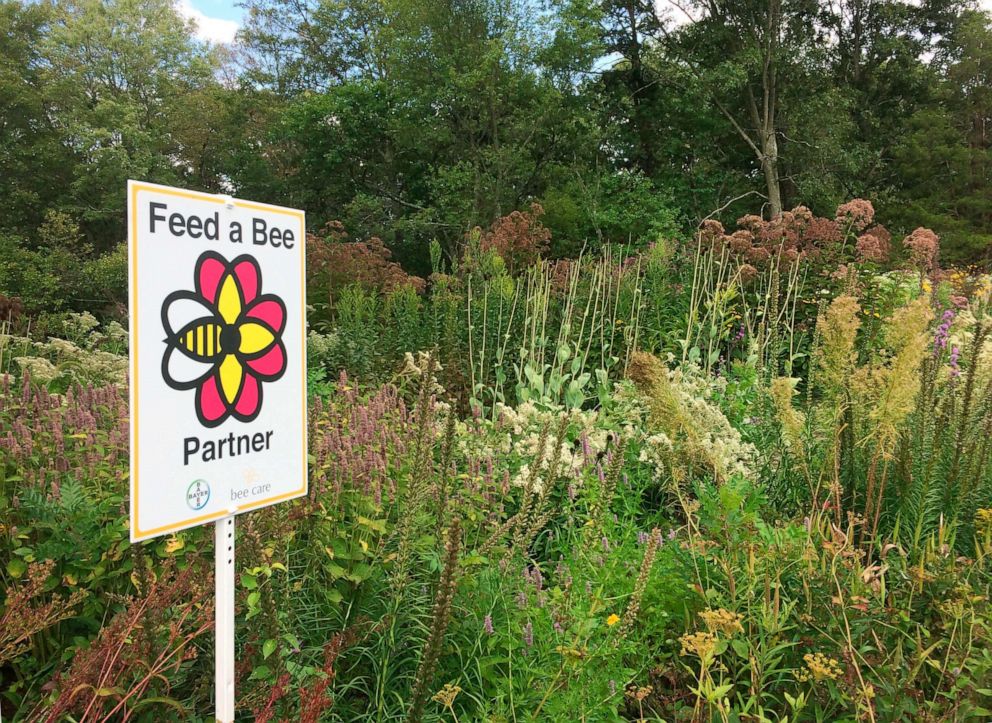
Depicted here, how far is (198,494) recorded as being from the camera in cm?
165

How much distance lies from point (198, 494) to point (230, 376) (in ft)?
0.95

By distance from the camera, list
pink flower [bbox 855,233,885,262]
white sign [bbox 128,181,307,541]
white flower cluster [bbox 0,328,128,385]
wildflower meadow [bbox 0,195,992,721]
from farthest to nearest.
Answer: pink flower [bbox 855,233,885,262] → white flower cluster [bbox 0,328,128,385] → wildflower meadow [bbox 0,195,992,721] → white sign [bbox 128,181,307,541]

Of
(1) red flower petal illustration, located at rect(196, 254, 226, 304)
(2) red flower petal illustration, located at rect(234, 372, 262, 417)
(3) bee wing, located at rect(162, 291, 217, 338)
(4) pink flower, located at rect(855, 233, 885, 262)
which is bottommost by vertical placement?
(2) red flower petal illustration, located at rect(234, 372, 262, 417)

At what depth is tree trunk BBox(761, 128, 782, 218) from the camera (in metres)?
21.2

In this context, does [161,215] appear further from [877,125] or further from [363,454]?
[877,125]

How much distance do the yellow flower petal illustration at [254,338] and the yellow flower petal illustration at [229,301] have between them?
1.5 inches

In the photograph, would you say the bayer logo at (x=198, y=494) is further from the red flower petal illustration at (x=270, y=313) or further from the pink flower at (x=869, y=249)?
the pink flower at (x=869, y=249)

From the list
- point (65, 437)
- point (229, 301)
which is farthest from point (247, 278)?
point (65, 437)

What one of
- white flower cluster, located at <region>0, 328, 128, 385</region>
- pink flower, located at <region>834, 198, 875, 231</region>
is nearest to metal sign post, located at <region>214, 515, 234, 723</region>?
white flower cluster, located at <region>0, 328, 128, 385</region>

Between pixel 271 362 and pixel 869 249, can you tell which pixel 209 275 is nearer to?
pixel 271 362

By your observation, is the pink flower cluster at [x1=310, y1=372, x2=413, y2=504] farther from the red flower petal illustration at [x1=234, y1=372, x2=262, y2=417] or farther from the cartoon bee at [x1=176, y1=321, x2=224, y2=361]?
the cartoon bee at [x1=176, y1=321, x2=224, y2=361]

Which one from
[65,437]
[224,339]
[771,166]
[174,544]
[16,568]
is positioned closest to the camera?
[224,339]

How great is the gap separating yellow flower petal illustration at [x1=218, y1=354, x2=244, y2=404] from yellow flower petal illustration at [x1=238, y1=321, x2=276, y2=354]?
0.12 feet

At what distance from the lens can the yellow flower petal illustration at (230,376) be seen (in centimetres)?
171
